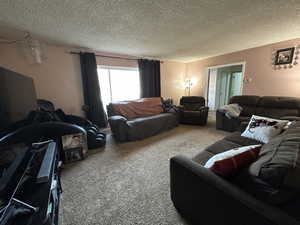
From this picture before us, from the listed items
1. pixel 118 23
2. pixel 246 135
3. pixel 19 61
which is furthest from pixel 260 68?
pixel 19 61

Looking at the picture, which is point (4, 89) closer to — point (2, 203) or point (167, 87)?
point (2, 203)

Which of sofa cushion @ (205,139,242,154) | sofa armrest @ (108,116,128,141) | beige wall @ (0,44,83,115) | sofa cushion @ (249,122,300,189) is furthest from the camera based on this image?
sofa armrest @ (108,116,128,141)

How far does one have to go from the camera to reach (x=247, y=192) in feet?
2.48

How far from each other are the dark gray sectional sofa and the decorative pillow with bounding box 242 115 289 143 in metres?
1.89

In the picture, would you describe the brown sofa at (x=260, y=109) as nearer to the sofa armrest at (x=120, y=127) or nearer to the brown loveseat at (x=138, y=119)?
the brown loveseat at (x=138, y=119)

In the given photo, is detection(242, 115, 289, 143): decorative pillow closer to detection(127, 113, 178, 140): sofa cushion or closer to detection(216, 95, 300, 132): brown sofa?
detection(216, 95, 300, 132): brown sofa

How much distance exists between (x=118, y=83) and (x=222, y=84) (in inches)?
170

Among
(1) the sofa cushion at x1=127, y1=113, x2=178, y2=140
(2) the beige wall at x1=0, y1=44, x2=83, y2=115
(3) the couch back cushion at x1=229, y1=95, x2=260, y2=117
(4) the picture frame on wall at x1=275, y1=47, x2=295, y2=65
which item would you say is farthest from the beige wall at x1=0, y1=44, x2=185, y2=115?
(4) the picture frame on wall at x1=275, y1=47, x2=295, y2=65

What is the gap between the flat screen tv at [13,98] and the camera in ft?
3.93

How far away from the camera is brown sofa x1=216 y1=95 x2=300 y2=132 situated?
2.88 meters

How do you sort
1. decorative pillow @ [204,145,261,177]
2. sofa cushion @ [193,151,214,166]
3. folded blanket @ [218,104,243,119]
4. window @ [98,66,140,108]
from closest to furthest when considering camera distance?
decorative pillow @ [204,145,261,177], sofa cushion @ [193,151,214,166], folded blanket @ [218,104,243,119], window @ [98,66,140,108]

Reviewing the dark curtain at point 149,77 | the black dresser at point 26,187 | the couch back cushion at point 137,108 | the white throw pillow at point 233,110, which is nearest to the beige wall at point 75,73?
the dark curtain at point 149,77

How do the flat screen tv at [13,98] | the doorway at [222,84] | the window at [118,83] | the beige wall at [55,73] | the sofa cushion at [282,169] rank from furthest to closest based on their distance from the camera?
the doorway at [222,84]
the window at [118,83]
the beige wall at [55,73]
the flat screen tv at [13,98]
the sofa cushion at [282,169]

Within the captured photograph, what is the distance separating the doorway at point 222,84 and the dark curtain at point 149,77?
2.15 m
